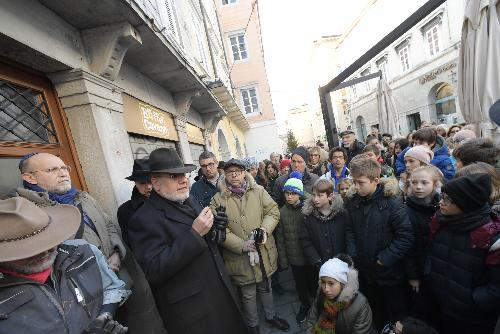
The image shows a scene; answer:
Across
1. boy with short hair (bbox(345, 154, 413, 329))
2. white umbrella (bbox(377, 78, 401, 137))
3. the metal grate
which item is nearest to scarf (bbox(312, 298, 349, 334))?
boy with short hair (bbox(345, 154, 413, 329))

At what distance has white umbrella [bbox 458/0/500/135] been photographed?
3.12 m

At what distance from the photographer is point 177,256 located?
6.39ft

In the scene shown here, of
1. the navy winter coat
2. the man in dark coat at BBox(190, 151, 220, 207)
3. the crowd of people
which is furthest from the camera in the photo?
the man in dark coat at BBox(190, 151, 220, 207)

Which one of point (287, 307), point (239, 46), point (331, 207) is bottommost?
point (287, 307)

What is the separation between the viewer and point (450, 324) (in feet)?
7.06

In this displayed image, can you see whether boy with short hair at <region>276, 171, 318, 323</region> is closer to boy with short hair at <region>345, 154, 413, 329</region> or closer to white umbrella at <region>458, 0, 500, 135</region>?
boy with short hair at <region>345, 154, 413, 329</region>

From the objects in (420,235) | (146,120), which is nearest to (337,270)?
(420,235)

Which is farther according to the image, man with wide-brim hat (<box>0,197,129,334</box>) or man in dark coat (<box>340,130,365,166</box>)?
man in dark coat (<box>340,130,365,166</box>)

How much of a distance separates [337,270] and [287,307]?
1.58 meters

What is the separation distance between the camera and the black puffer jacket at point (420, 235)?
8.12ft

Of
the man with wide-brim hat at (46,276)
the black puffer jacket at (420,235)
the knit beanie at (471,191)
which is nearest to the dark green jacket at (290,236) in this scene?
the black puffer jacket at (420,235)

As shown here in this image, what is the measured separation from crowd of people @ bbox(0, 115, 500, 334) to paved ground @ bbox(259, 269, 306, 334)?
0.42 ft

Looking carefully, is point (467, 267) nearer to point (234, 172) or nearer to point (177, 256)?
point (177, 256)

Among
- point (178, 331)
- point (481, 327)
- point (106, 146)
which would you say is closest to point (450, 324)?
point (481, 327)
